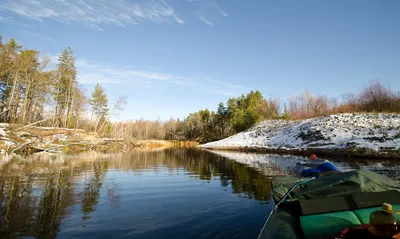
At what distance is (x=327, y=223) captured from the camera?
8.87 feet

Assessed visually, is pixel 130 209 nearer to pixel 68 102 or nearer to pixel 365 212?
pixel 365 212

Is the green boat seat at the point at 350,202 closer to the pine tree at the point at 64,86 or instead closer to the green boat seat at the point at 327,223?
the green boat seat at the point at 327,223

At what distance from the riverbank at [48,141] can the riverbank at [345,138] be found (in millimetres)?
23738

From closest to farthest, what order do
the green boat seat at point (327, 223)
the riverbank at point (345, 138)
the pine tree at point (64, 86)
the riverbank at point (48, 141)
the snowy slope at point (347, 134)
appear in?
the green boat seat at point (327, 223) → the riverbank at point (345, 138) → the snowy slope at point (347, 134) → the riverbank at point (48, 141) → the pine tree at point (64, 86)

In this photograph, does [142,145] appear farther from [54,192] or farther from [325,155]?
[54,192]

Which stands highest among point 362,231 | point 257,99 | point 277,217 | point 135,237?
point 257,99

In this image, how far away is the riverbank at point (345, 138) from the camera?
57.1 ft

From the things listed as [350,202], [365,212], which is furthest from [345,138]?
[365,212]

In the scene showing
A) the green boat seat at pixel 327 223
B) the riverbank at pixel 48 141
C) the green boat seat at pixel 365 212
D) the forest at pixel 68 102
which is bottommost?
the green boat seat at pixel 327 223

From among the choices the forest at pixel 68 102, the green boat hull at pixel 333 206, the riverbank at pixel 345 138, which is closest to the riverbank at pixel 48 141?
the forest at pixel 68 102

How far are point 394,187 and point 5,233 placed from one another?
679 centimetres

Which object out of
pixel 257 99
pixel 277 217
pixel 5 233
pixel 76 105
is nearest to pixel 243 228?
pixel 277 217

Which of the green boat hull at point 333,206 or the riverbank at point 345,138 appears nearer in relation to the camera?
the green boat hull at point 333,206

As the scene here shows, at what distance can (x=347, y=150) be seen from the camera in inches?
720
